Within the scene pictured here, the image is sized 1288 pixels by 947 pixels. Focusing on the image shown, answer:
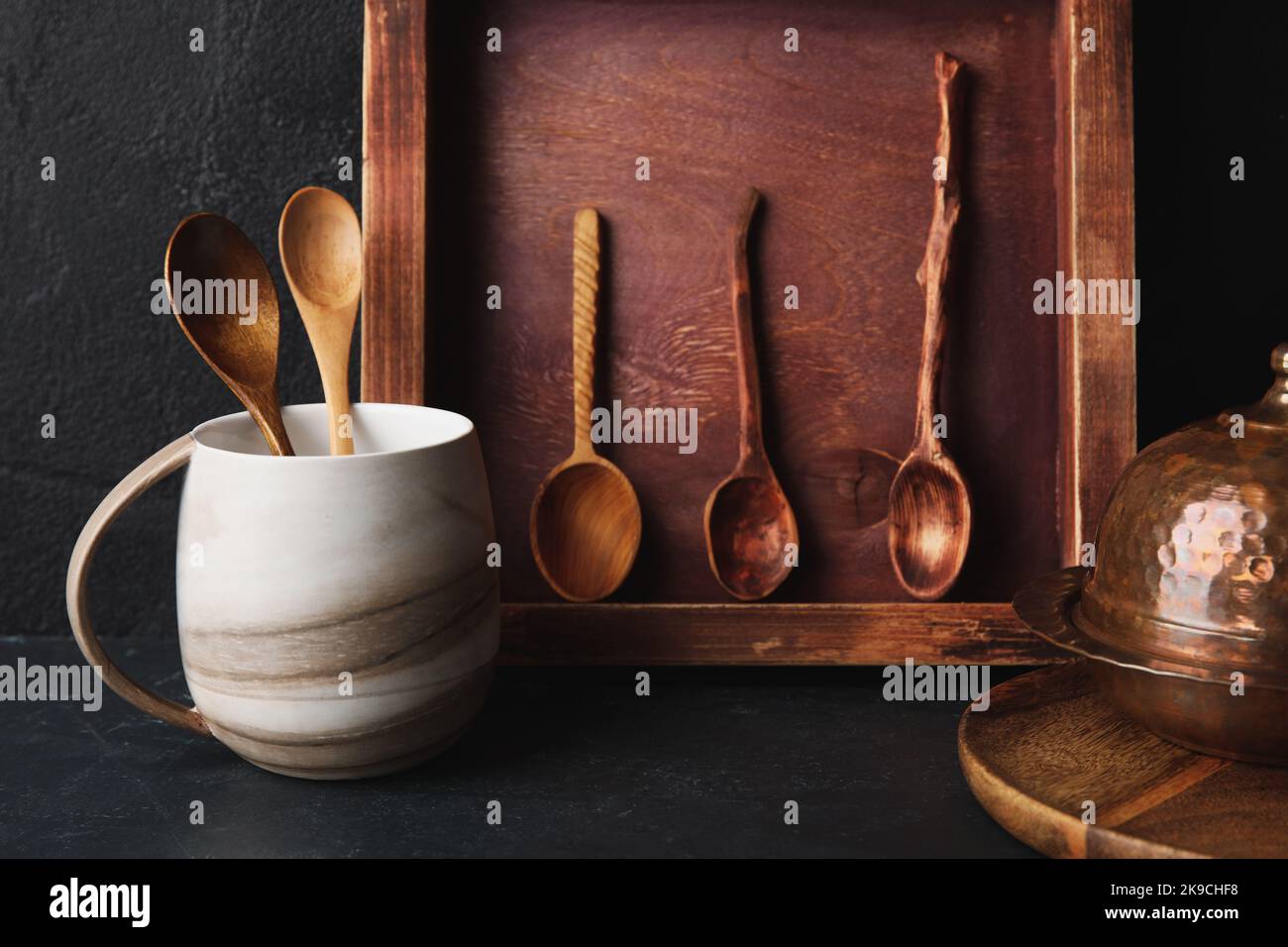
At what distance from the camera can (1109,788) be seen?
670 millimetres

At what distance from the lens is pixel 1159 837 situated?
2.02ft

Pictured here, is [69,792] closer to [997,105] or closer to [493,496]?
[493,496]

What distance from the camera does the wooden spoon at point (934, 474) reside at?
0.90 m

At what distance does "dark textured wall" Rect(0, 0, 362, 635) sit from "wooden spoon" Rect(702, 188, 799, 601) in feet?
1.15

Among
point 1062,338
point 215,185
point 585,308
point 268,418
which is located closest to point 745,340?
point 585,308

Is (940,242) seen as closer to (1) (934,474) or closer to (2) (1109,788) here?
(1) (934,474)

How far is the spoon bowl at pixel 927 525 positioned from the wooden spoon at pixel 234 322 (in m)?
0.46

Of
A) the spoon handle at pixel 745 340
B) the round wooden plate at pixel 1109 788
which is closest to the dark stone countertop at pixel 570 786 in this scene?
the round wooden plate at pixel 1109 788

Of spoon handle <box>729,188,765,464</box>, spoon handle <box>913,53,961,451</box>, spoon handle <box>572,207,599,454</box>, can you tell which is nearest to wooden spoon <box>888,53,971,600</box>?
spoon handle <box>913,53,961,451</box>

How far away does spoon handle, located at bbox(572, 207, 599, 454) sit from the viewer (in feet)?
3.01

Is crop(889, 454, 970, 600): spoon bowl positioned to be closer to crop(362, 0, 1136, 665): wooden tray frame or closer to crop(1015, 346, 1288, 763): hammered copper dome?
crop(362, 0, 1136, 665): wooden tray frame

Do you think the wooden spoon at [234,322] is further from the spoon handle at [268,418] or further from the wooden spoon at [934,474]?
the wooden spoon at [934,474]

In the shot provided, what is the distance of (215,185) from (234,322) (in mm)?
247

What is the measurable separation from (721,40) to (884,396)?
1.00 ft
